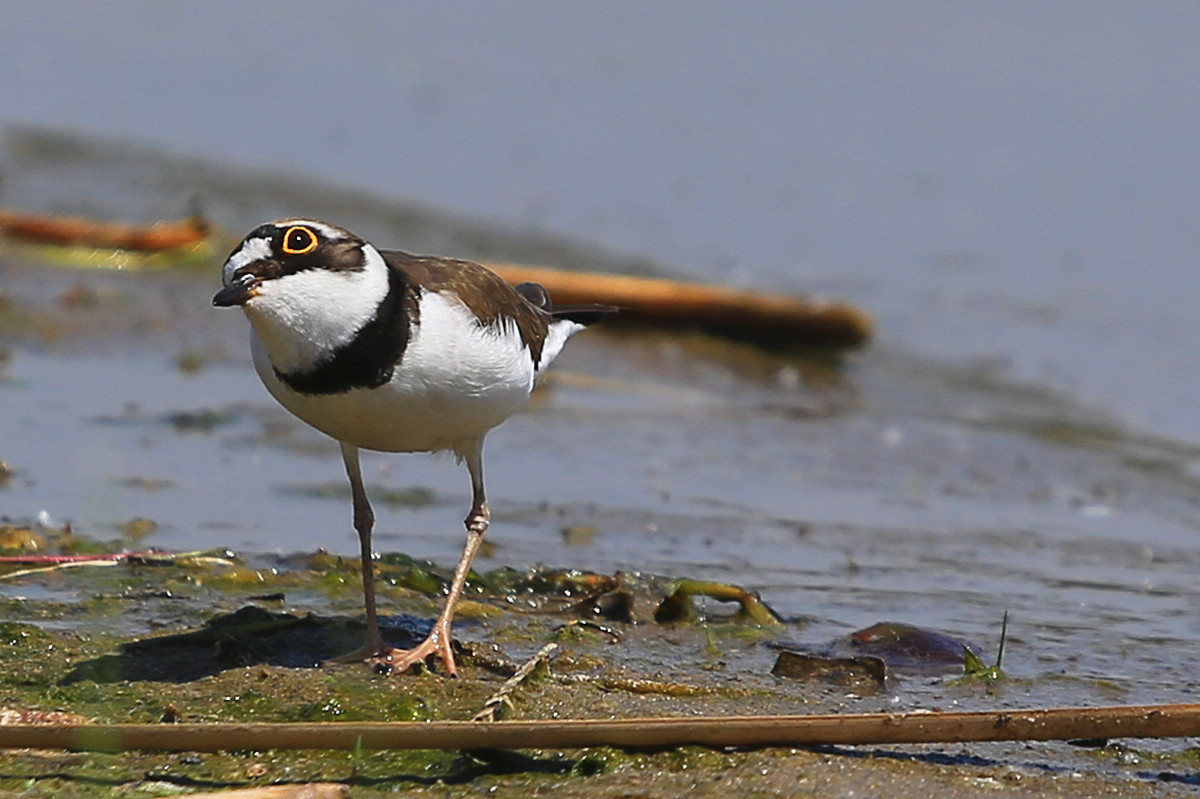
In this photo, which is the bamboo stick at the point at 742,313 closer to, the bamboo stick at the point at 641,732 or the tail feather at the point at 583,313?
the tail feather at the point at 583,313

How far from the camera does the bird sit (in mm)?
4316

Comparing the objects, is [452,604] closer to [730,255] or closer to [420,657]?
[420,657]

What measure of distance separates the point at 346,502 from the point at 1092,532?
302cm

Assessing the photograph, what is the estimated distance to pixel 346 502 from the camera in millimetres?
6859

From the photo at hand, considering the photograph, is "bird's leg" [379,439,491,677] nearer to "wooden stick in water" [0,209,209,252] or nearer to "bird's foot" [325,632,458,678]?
"bird's foot" [325,632,458,678]

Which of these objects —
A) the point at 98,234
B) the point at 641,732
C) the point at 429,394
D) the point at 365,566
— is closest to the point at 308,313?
the point at 429,394

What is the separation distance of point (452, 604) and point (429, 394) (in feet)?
2.28

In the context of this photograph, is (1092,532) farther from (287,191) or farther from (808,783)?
(287,191)

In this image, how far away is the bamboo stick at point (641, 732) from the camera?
12.1 feet

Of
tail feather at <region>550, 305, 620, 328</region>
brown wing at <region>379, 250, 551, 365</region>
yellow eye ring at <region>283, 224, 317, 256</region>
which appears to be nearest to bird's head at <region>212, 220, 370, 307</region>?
yellow eye ring at <region>283, 224, 317, 256</region>

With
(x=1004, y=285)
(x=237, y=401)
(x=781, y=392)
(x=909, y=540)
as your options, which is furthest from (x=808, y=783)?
(x=1004, y=285)

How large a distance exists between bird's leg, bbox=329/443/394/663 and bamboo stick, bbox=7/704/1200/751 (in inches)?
39.9

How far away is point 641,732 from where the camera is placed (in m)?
3.80

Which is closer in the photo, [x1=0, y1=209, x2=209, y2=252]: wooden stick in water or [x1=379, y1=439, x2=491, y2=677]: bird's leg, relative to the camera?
[x1=379, y1=439, x2=491, y2=677]: bird's leg
